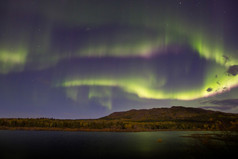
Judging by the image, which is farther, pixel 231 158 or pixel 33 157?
pixel 33 157

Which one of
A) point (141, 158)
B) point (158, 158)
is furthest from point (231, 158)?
point (141, 158)

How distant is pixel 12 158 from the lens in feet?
174

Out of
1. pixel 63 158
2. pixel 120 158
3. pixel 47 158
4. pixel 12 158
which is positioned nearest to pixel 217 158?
pixel 120 158

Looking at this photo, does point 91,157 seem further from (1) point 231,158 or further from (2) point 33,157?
(1) point 231,158

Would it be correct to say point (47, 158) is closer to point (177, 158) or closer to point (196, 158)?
point (177, 158)

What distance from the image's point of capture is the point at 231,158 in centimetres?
4988

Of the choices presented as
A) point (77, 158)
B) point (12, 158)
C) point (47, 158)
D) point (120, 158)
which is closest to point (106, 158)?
point (120, 158)

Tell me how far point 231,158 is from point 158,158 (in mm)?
16442

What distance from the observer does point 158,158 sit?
5381cm

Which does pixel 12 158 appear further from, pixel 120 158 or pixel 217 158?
pixel 217 158

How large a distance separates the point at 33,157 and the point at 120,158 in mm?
21877

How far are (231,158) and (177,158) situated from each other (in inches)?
470

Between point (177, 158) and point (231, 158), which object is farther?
point (177, 158)

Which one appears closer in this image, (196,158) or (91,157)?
(196,158)
